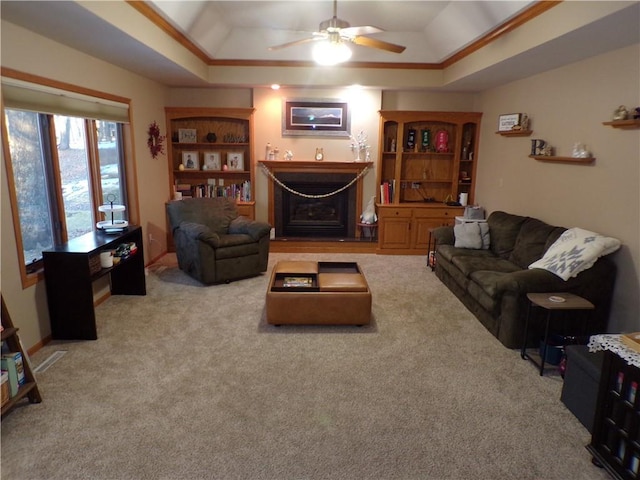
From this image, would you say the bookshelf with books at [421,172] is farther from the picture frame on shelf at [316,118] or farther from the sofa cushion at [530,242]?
the sofa cushion at [530,242]

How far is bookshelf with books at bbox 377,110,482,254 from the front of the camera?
6402 millimetres

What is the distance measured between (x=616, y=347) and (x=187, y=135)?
5.92 metres

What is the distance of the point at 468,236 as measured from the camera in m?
5.11

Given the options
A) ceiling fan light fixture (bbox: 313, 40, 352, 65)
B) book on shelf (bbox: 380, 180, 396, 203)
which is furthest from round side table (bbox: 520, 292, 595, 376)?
book on shelf (bbox: 380, 180, 396, 203)

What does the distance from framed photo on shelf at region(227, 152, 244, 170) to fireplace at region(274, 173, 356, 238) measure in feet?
2.03

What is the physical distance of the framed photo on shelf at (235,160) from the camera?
655cm

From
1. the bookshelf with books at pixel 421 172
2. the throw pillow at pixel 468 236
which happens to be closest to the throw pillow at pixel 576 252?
the throw pillow at pixel 468 236

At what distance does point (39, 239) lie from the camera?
3.74m

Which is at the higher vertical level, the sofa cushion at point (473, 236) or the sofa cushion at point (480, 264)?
the sofa cushion at point (473, 236)

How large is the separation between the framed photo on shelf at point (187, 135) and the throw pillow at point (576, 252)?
501cm

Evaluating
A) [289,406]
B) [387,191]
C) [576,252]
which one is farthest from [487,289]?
[387,191]

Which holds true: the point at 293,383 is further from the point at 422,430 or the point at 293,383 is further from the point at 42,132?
the point at 42,132

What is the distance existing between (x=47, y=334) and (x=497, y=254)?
459cm

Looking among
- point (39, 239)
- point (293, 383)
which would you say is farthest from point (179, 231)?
point (293, 383)
